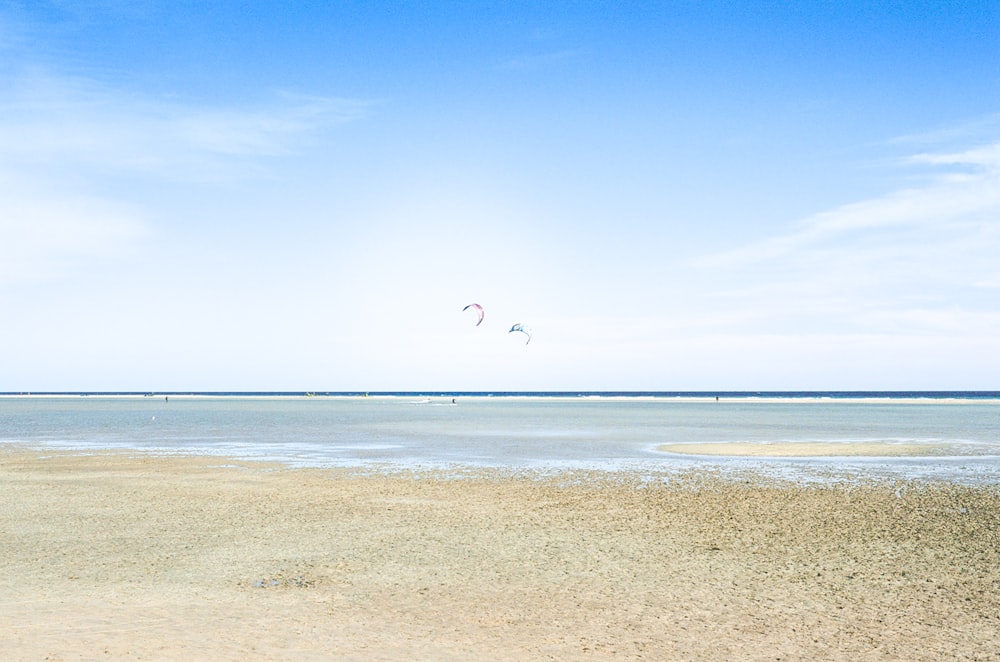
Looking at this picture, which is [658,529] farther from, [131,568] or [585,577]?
[131,568]

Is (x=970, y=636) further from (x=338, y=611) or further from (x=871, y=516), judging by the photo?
(x=871, y=516)

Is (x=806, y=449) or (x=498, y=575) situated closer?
(x=498, y=575)

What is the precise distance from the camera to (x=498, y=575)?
520 inches

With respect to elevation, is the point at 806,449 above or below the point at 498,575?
above

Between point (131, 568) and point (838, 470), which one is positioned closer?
point (131, 568)

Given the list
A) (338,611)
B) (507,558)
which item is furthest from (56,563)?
(507,558)

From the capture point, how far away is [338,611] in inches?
439

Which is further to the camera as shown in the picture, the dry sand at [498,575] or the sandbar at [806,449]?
the sandbar at [806,449]

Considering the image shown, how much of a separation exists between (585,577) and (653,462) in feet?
67.6

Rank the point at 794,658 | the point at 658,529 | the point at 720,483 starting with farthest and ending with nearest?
1. the point at 720,483
2. the point at 658,529
3. the point at 794,658

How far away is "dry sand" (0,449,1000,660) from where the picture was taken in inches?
389

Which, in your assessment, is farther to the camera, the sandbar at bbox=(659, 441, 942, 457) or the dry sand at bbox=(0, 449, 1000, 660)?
the sandbar at bbox=(659, 441, 942, 457)

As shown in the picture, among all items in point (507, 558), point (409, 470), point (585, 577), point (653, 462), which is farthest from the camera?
point (653, 462)

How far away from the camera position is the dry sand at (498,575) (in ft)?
32.4
